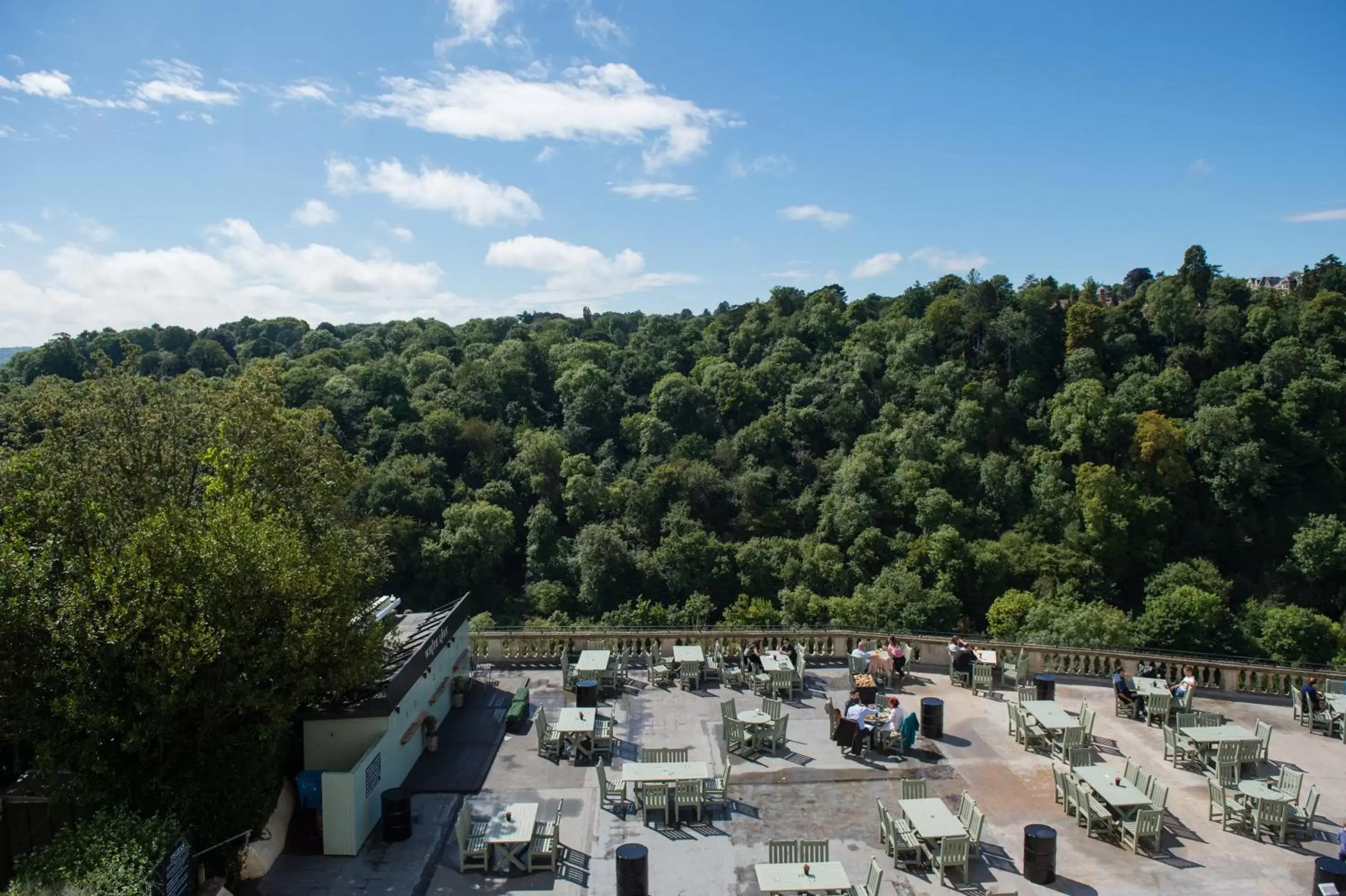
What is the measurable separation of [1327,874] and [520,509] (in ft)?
188

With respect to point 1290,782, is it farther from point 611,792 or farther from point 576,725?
point 576,725

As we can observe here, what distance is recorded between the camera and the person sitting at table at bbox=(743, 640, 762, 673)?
18.7 meters

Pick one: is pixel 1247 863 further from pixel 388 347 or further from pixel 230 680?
pixel 388 347

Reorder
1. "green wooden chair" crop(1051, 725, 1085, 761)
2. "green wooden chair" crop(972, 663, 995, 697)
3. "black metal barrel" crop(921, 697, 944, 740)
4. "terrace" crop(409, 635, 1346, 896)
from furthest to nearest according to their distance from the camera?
1. "green wooden chair" crop(972, 663, 995, 697)
2. "black metal barrel" crop(921, 697, 944, 740)
3. "green wooden chair" crop(1051, 725, 1085, 761)
4. "terrace" crop(409, 635, 1346, 896)

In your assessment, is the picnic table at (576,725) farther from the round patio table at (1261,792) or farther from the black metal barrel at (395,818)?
the round patio table at (1261,792)

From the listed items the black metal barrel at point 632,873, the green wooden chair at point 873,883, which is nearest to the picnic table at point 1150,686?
the green wooden chair at point 873,883

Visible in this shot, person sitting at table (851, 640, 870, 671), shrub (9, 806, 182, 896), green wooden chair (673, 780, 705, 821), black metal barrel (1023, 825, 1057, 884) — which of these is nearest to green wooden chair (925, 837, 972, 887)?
black metal barrel (1023, 825, 1057, 884)

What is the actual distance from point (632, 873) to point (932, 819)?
4226 millimetres

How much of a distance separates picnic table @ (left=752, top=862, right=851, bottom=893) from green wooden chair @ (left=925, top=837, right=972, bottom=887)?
1.49 meters

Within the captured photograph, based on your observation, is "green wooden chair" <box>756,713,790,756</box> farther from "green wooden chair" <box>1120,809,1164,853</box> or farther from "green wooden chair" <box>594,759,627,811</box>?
"green wooden chair" <box>1120,809,1164,853</box>

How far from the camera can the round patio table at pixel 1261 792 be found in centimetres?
1216

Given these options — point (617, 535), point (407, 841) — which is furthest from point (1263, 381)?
point (407, 841)

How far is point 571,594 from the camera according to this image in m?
56.7

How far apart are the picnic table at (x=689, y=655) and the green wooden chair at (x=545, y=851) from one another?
7013mm
